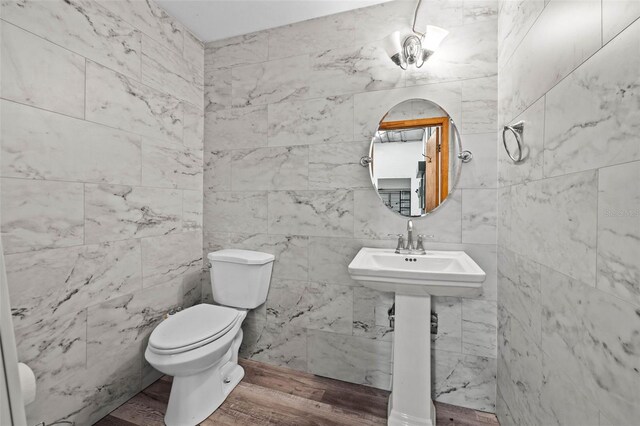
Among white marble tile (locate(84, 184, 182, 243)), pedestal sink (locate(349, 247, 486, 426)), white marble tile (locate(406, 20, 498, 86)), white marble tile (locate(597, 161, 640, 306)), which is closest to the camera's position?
white marble tile (locate(597, 161, 640, 306))

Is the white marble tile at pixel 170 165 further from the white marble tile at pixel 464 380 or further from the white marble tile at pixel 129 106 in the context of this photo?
the white marble tile at pixel 464 380

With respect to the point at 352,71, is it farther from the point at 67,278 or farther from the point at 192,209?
the point at 67,278

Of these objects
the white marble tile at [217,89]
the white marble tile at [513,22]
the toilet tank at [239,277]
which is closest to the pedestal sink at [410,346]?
the toilet tank at [239,277]

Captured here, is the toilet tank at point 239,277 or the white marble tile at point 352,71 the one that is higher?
the white marble tile at point 352,71

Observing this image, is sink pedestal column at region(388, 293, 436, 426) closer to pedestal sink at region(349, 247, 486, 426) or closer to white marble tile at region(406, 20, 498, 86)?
pedestal sink at region(349, 247, 486, 426)

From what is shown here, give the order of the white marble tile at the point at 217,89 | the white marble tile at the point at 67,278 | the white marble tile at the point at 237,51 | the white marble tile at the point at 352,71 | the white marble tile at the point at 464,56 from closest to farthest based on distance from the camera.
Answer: the white marble tile at the point at 67,278 → the white marble tile at the point at 464,56 → the white marble tile at the point at 352,71 → the white marble tile at the point at 237,51 → the white marble tile at the point at 217,89

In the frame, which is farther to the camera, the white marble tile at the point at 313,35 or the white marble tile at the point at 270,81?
the white marble tile at the point at 270,81

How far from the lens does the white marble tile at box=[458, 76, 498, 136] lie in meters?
1.61

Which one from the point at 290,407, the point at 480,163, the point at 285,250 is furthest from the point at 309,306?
the point at 480,163

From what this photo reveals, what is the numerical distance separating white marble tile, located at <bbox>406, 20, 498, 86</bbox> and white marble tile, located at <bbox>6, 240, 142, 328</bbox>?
6.69 ft

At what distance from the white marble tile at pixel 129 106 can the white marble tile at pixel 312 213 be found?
842 mm

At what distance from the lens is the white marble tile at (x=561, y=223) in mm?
820

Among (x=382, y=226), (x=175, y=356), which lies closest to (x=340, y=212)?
(x=382, y=226)

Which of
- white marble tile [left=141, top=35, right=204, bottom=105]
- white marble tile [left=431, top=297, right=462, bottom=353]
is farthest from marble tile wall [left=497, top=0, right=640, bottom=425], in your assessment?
white marble tile [left=141, top=35, right=204, bottom=105]
